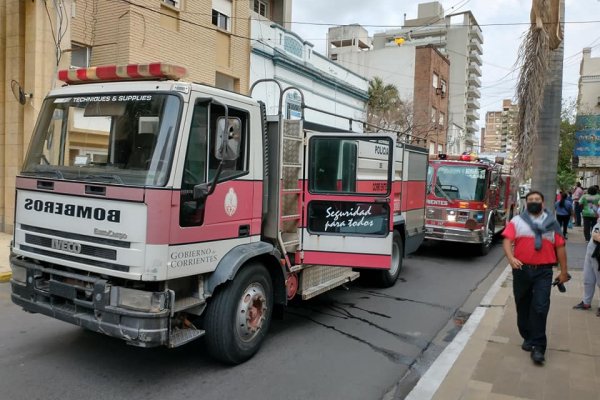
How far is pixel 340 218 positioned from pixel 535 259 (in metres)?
2.22

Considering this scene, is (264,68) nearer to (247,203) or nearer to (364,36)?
(247,203)

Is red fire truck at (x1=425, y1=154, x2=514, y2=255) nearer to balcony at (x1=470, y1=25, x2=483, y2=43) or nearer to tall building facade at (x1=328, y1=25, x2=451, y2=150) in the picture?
tall building facade at (x1=328, y1=25, x2=451, y2=150)

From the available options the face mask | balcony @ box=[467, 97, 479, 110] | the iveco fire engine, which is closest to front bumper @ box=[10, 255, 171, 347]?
the iveco fire engine

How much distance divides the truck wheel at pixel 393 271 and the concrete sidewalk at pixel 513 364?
1.70 meters

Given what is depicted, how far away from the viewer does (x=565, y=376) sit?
4.55 meters

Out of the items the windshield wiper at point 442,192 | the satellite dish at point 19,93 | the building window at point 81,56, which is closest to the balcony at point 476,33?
the windshield wiper at point 442,192

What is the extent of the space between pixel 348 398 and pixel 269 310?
131 cm

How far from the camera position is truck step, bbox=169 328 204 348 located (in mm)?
4109

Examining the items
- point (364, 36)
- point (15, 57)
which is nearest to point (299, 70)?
point (15, 57)

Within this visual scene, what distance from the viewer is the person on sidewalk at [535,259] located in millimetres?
4859

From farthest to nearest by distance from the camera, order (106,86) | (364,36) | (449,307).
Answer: (364,36) < (449,307) < (106,86)

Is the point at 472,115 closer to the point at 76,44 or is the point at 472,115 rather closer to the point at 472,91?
the point at 472,91

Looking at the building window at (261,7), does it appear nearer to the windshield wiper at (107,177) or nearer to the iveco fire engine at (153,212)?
the iveco fire engine at (153,212)

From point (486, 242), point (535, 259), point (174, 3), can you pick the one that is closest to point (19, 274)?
point (535, 259)
